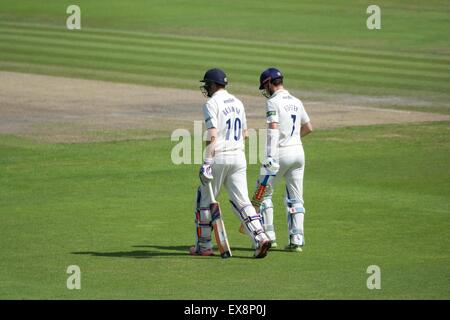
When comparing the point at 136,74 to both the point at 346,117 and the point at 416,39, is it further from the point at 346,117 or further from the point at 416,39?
the point at 416,39

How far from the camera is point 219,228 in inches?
525

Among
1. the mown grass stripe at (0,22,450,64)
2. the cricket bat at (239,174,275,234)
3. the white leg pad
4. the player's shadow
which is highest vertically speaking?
the mown grass stripe at (0,22,450,64)

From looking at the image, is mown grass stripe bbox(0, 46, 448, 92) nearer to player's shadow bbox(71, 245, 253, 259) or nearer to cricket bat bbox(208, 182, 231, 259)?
player's shadow bbox(71, 245, 253, 259)

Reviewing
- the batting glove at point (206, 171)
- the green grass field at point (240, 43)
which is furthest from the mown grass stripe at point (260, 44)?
the batting glove at point (206, 171)

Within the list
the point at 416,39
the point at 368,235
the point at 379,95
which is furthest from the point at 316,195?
the point at 416,39

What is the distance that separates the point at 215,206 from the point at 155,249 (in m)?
1.08

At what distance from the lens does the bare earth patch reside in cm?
2456

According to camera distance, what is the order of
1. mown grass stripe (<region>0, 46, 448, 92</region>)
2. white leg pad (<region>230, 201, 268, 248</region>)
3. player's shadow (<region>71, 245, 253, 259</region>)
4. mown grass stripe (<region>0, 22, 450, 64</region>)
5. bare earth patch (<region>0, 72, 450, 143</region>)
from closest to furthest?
white leg pad (<region>230, 201, 268, 248</region>), player's shadow (<region>71, 245, 253, 259</region>), bare earth patch (<region>0, 72, 450, 143</region>), mown grass stripe (<region>0, 46, 448, 92</region>), mown grass stripe (<region>0, 22, 450, 64</region>)

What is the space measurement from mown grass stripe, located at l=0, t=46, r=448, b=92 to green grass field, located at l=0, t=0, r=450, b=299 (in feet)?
0.20

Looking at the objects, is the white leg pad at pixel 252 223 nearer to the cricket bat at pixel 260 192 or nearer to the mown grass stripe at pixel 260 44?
the cricket bat at pixel 260 192

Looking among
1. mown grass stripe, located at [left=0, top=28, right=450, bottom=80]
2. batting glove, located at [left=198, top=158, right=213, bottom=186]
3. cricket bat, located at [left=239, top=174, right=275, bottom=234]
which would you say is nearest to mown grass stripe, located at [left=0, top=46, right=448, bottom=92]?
mown grass stripe, located at [left=0, top=28, right=450, bottom=80]
